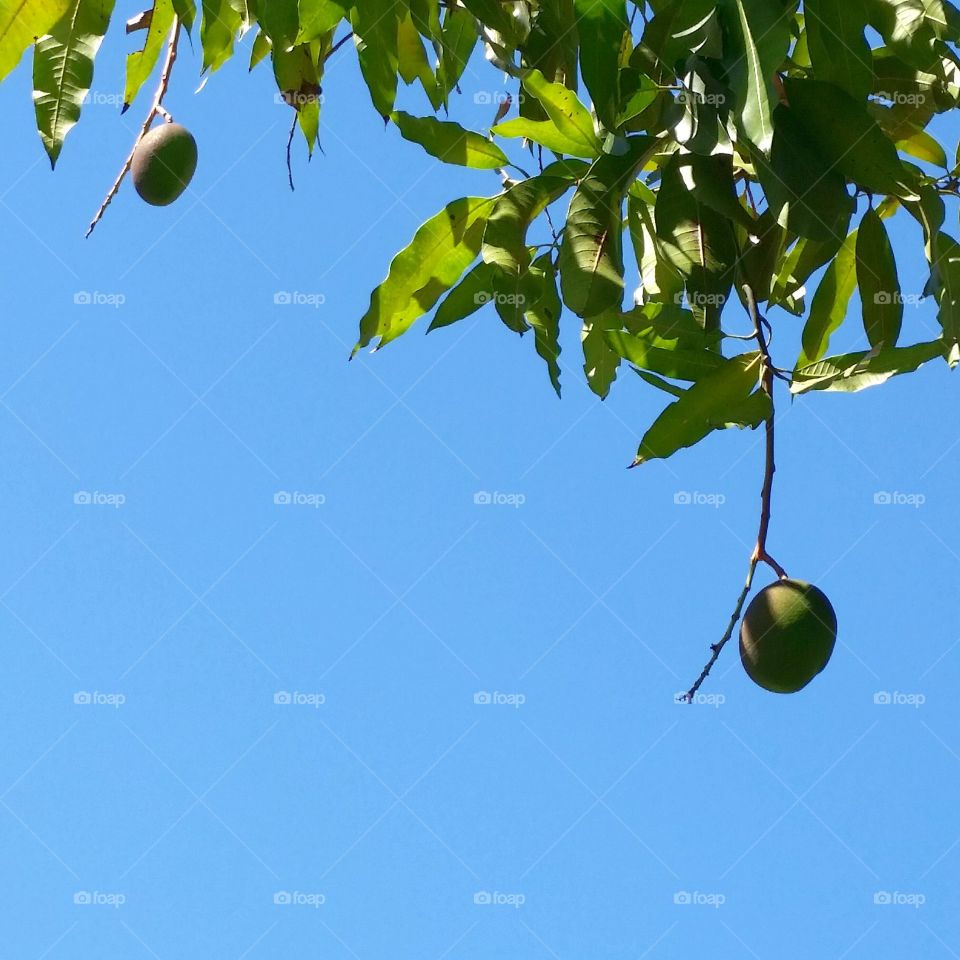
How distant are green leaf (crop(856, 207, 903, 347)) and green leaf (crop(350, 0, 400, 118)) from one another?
0.63 meters

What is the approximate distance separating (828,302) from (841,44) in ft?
1.65

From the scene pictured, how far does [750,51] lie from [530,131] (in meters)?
0.37

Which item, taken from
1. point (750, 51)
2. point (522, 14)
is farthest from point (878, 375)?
point (522, 14)

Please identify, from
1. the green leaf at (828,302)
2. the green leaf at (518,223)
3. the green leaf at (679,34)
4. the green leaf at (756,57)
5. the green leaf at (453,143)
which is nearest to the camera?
the green leaf at (756,57)

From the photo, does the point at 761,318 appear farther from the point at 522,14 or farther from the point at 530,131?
the point at 522,14

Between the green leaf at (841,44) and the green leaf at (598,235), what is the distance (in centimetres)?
20

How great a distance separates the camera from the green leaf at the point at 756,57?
1.23 metres

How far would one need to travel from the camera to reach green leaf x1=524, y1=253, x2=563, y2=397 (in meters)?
1.62

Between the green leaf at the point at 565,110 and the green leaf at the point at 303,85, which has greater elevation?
the green leaf at the point at 565,110

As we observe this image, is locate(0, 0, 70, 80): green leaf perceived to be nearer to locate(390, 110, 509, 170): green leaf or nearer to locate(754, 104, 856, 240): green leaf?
locate(390, 110, 509, 170): green leaf
